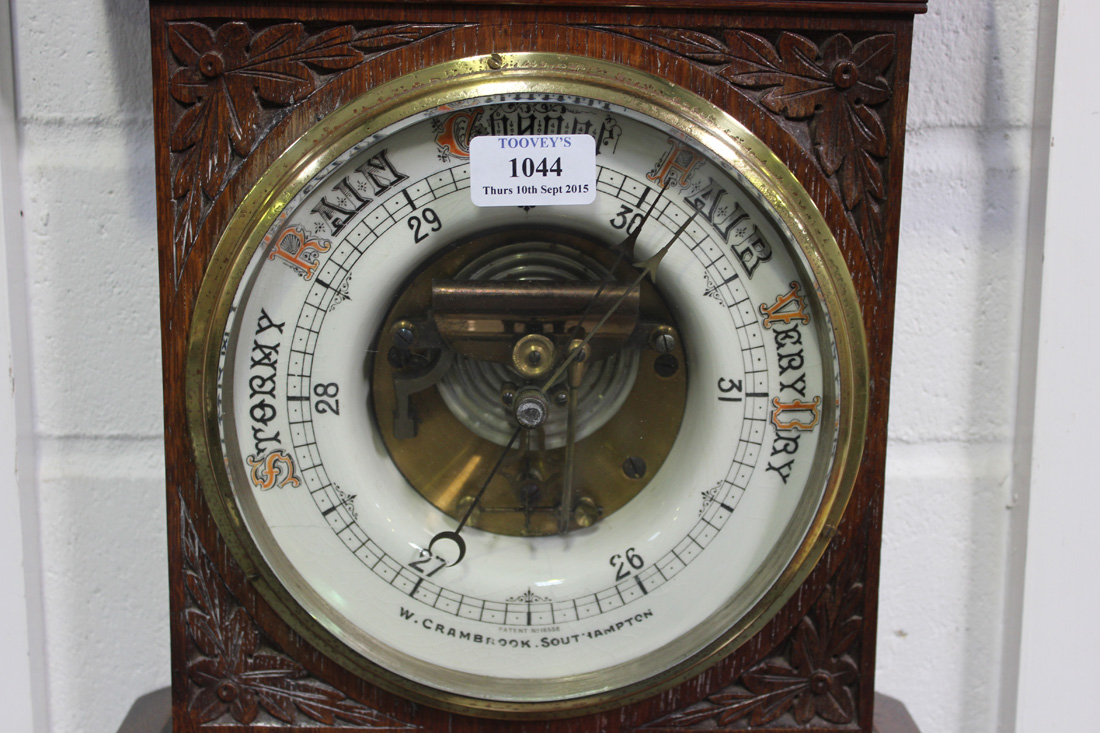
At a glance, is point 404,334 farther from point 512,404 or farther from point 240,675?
point 240,675

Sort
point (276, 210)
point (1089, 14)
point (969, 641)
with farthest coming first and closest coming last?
1. point (969, 641)
2. point (1089, 14)
3. point (276, 210)

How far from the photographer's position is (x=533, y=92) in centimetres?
63

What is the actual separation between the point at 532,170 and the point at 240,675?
1.55 feet

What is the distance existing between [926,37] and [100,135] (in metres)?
0.82

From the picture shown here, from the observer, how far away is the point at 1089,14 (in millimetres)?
796

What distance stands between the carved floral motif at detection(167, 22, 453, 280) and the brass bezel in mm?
34

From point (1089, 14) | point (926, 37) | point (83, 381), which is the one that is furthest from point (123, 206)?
point (1089, 14)

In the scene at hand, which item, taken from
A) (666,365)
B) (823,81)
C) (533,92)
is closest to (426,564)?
(666,365)

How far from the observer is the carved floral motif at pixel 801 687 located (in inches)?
28.4

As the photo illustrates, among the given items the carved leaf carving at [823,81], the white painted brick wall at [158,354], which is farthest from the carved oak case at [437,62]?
the white painted brick wall at [158,354]

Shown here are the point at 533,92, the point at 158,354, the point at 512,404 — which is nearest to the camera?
the point at 533,92

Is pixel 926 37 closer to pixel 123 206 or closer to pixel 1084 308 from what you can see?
pixel 1084 308

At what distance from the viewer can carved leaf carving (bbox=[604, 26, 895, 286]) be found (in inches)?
26.2

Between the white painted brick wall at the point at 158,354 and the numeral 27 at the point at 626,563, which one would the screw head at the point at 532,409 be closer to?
the numeral 27 at the point at 626,563
